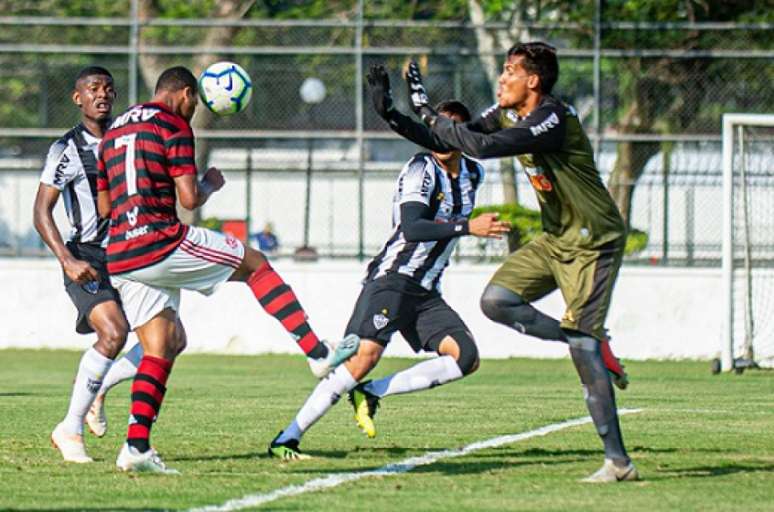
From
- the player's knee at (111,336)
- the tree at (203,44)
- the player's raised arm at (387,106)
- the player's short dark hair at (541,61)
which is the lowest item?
the player's knee at (111,336)

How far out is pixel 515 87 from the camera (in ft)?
27.1

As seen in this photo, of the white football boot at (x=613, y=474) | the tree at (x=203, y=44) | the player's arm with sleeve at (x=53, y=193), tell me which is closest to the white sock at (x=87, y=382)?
the player's arm with sleeve at (x=53, y=193)

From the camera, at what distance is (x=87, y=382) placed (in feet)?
30.7

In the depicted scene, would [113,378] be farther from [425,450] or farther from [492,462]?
[492,462]

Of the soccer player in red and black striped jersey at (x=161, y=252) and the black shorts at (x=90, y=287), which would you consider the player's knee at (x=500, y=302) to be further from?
the black shorts at (x=90, y=287)

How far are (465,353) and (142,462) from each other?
7.02 feet

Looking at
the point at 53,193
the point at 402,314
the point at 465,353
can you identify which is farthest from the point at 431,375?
the point at 53,193

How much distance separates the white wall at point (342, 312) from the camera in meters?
19.5

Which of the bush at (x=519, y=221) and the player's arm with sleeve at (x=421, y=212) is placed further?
the bush at (x=519, y=221)

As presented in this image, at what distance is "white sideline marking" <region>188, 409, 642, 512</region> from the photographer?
7371mm

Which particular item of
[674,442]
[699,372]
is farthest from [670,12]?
[674,442]

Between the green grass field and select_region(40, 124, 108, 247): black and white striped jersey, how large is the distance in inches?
53.3

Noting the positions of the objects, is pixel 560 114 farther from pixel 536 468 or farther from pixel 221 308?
pixel 221 308

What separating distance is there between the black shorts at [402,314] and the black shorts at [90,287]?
4.84 ft
